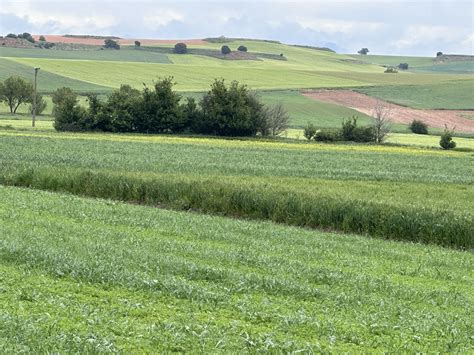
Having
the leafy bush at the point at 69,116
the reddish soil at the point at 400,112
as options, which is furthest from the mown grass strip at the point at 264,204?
the reddish soil at the point at 400,112

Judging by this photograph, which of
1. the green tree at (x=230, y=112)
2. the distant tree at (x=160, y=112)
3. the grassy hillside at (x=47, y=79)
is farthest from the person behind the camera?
the grassy hillside at (x=47, y=79)

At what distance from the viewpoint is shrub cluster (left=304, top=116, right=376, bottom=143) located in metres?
62.6

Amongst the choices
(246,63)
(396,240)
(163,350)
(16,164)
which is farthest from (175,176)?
(246,63)

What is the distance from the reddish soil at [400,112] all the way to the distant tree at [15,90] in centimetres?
4225

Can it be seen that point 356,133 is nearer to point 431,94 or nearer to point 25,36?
point 431,94

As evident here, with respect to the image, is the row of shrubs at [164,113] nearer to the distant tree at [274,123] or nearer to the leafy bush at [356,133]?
the distant tree at [274,123]

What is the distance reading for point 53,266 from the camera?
12.1 m

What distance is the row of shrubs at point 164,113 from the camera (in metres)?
60.4

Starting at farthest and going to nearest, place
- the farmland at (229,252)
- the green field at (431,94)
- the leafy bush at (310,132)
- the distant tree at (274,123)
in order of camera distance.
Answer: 1. the green field at (431,94)
2. the distant tree at (274,123)
3. the leafy bush at (310,132)
4. the farmland at (229,252)

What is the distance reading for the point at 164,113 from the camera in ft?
199

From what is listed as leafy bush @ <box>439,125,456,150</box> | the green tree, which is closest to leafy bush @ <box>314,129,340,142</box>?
the green tree

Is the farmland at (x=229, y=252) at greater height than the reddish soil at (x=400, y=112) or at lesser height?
lesser

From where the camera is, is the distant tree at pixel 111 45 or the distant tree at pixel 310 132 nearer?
the distant tree at pixel 310 132

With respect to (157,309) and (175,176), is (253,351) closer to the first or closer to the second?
(157,309)
